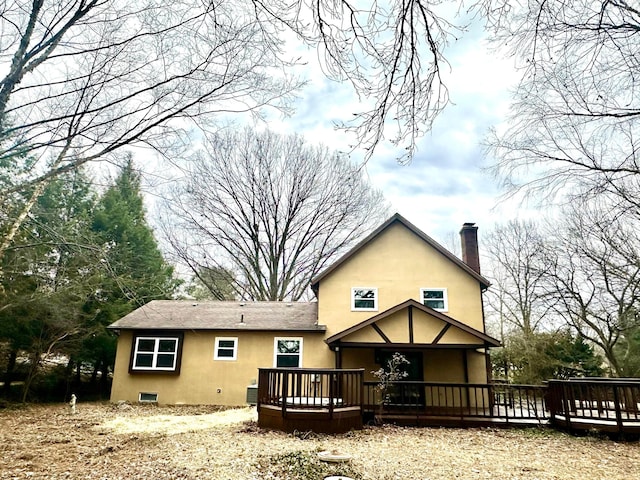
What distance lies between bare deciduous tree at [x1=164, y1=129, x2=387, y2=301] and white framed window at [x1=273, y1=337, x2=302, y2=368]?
23.0 ft

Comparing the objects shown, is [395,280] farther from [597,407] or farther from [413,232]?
[597,407]

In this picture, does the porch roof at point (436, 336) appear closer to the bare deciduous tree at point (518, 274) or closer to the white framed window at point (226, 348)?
the white framed window at point (226, 348)

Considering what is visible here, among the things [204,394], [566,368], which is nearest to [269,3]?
[204,394]

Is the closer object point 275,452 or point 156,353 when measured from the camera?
point 275,452

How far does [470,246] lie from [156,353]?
12379mm

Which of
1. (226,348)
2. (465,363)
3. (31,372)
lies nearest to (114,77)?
(226,348)

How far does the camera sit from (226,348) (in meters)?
14.6

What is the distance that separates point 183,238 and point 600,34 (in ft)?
66.9

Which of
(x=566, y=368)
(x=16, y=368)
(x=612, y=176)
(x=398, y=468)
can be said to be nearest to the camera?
(x=612, y=176)

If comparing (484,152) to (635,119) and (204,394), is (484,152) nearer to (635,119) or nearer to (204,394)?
(635,119)

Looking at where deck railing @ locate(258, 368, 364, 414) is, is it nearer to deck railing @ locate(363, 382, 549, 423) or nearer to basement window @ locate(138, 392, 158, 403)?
deck railing @ locate(363, 382, 549, 423)

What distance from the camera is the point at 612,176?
15.6 ft

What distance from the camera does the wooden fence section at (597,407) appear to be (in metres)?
9.01

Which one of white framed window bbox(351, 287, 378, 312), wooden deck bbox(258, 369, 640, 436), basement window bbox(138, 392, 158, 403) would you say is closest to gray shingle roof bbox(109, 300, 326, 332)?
white framed window bbox(351, 287, 378, 312)
